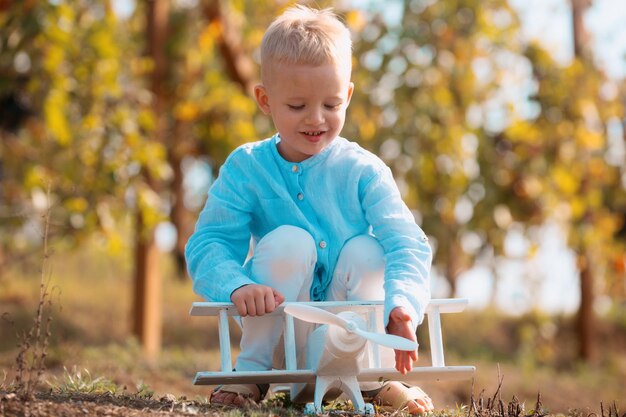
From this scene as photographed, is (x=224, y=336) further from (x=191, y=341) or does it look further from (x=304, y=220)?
(x=191, y=341)

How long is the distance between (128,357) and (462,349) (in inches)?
203

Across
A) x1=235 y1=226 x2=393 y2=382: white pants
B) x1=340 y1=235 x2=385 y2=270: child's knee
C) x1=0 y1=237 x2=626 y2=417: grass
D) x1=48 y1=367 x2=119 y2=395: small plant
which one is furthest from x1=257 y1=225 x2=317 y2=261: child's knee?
x1=0 y1=237 x2=626 y2=417: grass

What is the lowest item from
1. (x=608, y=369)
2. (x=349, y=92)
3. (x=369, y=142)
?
→ (x=608, y=369)

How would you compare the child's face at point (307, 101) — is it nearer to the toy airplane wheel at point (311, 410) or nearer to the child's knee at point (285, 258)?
the child's knee at point (285, 258)

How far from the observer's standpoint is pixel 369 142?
31.8ft

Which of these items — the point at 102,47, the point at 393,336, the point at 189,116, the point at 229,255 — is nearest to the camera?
the point at 393,336

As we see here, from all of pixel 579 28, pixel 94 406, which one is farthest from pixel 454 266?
pixel 94 406

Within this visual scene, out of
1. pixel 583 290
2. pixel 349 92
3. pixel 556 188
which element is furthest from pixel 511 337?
pixel 349 92

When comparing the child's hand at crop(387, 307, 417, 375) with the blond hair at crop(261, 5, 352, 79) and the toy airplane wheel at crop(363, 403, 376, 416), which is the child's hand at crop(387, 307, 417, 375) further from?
the blond hair at crop(261, 5, 352, 79)

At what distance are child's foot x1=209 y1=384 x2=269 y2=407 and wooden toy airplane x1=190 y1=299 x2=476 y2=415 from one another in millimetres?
186

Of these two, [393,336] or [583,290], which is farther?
[583,290]

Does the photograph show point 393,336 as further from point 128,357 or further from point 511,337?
point 511,337

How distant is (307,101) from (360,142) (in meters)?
6.35

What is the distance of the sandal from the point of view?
316 centimetres
